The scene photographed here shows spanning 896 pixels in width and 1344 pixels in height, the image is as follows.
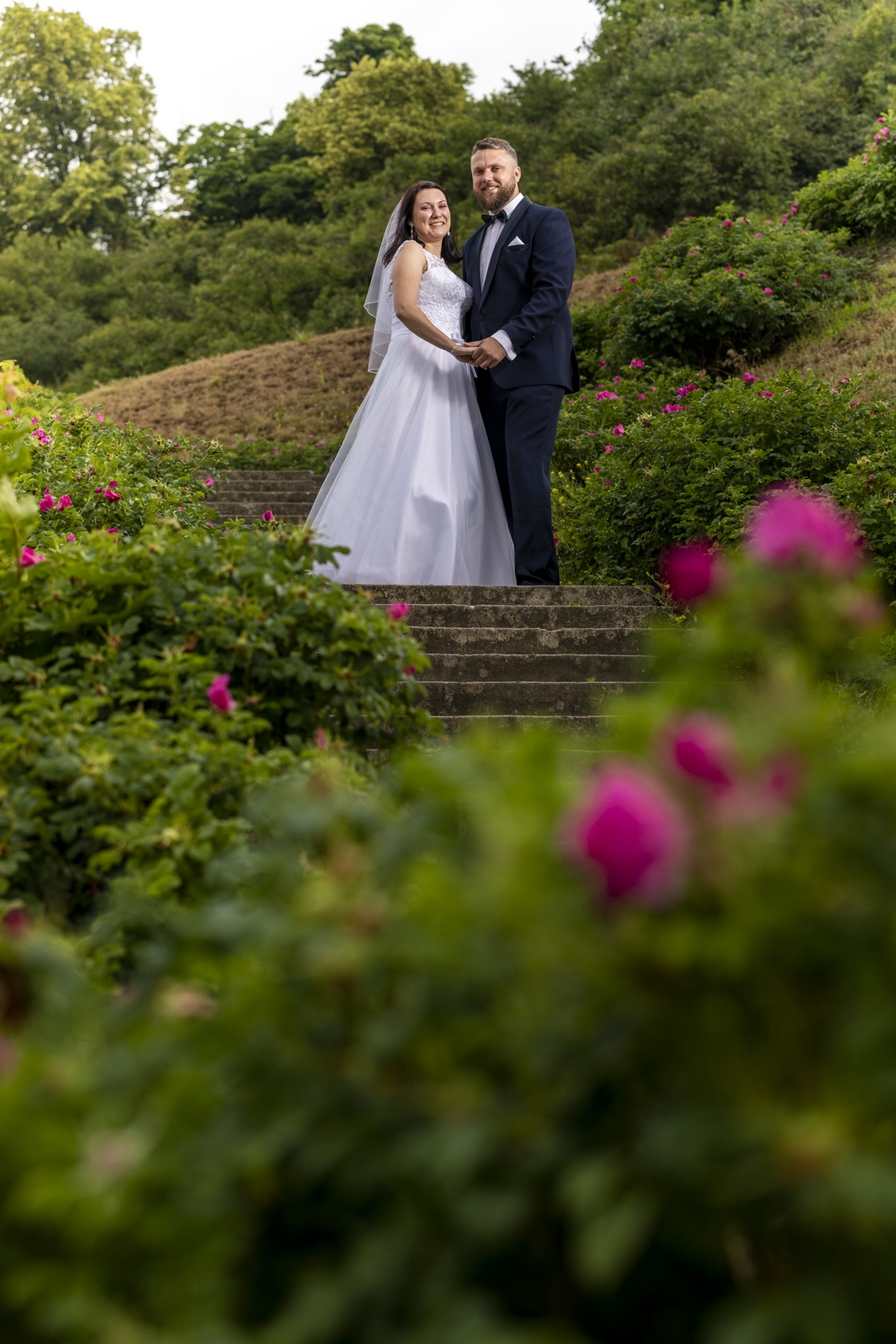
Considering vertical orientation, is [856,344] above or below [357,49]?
below

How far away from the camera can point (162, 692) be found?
8.22 ft

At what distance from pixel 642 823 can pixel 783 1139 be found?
0.79 feet

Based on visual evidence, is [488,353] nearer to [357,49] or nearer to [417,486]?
[417,486]

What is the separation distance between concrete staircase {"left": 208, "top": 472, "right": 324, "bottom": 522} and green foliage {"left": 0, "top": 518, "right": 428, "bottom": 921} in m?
6.31

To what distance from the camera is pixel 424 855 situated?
4.64 feet

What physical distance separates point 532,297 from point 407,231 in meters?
0.84

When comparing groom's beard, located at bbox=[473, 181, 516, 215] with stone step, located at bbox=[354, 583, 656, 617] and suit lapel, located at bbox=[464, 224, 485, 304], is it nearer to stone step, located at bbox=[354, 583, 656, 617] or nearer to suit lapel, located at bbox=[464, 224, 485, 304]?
suit lapel, located at bbox=[464, 224, 485, 304]

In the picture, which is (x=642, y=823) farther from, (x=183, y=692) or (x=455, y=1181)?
(x=183, y=692)

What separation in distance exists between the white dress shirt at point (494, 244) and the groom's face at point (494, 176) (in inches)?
2.0

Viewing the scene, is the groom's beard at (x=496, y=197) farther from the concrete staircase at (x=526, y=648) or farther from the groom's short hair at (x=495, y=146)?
the concrete staircase at (x=526, y=648)

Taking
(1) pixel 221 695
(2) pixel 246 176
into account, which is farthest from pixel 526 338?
(2) pixel 246 176

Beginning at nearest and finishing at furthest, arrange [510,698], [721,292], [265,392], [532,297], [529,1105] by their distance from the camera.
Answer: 1. [529,1105]
2. [510,698]
3. [532,297]
4. [721,292]
5. [265,392]

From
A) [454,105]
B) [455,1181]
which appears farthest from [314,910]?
[454,105]

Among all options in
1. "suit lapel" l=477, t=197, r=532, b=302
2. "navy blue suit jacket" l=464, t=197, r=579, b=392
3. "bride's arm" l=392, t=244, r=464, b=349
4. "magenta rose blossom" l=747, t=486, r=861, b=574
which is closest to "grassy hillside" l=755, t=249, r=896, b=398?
"navy blue suit jacket" l=464, t=197, r=579, b=392
